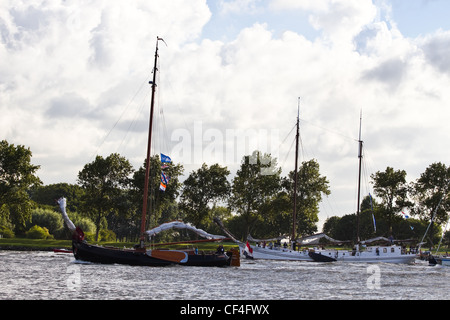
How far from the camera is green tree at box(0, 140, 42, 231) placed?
95562mm

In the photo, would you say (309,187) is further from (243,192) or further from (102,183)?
(102,183)

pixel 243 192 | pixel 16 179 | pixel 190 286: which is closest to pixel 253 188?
pixel 243 192

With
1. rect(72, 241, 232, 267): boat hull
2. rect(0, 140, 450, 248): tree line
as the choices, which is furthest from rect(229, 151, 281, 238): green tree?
rect(72, 241, 232, 267): boat hull

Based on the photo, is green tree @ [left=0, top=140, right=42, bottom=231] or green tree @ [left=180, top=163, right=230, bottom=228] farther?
green tree @ [left=180, top=163, right=230, bottom=228]

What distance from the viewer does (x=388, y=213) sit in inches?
4269

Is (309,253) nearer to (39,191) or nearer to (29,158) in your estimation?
(29,158)

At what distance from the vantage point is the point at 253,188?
11331cm

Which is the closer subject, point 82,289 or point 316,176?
point 82,289

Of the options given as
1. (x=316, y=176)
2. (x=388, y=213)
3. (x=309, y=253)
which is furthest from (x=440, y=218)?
(x=309, y=253)

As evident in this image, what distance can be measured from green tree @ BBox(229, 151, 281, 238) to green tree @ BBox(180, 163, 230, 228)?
3.11 metres

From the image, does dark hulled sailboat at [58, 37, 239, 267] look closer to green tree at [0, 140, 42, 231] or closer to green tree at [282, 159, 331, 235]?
green tree at [0, 140, 42, 231]

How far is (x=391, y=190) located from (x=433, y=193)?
8198 millimetres

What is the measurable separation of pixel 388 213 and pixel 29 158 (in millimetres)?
70331
